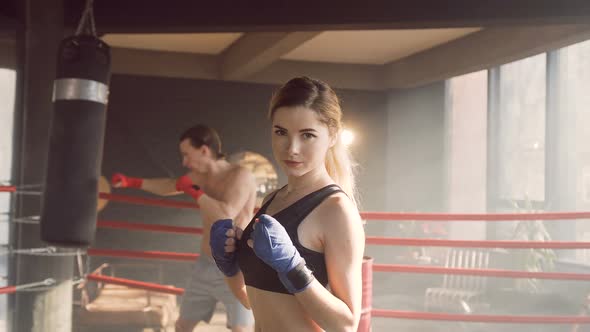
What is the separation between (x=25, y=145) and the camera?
3289mm

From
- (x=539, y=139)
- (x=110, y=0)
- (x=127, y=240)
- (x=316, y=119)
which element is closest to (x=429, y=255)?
(x=539, y=139)

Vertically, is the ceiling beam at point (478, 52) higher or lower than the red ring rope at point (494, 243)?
higher

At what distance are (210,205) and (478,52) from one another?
14.3 ft

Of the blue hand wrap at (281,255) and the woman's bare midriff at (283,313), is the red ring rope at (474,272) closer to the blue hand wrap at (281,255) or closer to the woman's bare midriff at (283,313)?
the woman's bare midriff at (283,313)

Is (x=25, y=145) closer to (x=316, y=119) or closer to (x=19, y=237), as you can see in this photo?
(x=19, y=237)

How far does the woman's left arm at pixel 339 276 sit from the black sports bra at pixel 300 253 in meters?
0.03

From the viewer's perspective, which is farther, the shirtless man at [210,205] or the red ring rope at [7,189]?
the red ring rope at [7,189]

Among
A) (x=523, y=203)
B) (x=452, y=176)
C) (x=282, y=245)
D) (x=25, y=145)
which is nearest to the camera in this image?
(x=282, y=245)

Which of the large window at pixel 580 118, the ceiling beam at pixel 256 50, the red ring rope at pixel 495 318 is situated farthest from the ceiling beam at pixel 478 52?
the red ring rope at pixel 495 318

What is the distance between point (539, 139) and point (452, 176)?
147cm

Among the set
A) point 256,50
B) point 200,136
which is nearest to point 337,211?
point 200,136

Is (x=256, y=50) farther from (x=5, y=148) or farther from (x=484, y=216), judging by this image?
(x=484, y=216)

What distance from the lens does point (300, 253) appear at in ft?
4.55

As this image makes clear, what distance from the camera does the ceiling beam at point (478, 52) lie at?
5559 mm
